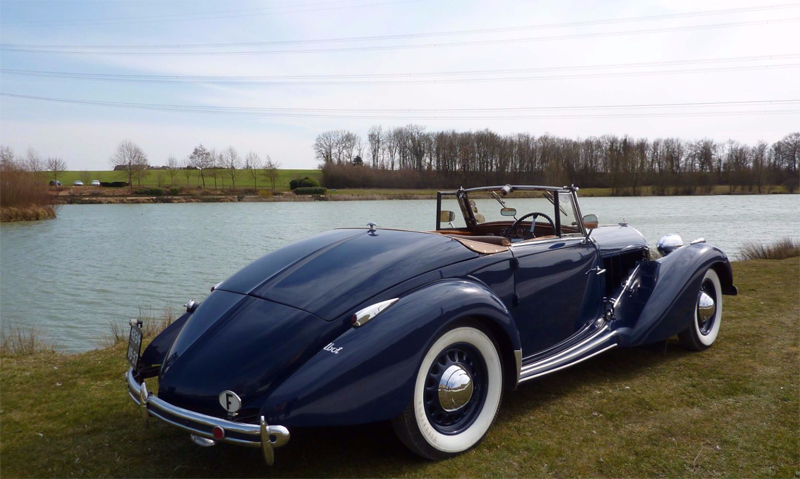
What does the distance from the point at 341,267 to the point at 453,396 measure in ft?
3.16

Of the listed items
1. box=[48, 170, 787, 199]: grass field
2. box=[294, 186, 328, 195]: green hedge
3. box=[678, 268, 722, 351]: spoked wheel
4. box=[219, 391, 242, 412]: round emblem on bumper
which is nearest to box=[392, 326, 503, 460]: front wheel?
box=[219, 391, 242, 412]: round emblem on bumper

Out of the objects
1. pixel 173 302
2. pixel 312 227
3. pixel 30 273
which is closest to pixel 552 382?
pixel 173 302

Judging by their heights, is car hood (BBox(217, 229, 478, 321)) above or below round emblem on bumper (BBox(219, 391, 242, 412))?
above

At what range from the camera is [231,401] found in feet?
8.02

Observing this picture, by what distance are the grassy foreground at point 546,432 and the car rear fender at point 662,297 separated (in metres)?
0.33

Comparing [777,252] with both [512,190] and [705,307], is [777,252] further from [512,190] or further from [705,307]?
[512,190]

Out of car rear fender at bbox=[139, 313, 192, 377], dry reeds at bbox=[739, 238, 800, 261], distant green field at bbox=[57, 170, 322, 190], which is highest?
distant green field at bbox=[57, 170, 322, 190]

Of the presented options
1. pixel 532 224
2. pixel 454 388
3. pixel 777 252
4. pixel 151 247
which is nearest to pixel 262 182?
pixel 151 247

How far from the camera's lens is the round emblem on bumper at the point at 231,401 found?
2436 millimetres

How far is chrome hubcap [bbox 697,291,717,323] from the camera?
16.0ft

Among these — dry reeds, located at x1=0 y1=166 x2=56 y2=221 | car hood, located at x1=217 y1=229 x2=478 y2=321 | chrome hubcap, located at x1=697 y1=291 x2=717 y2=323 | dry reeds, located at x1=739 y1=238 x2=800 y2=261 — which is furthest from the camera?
dry reeds, located at x1=0 y1=166 x2=56 y2=221

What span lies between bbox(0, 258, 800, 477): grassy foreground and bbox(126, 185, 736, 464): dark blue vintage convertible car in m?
0.31

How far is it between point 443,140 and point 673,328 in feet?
113

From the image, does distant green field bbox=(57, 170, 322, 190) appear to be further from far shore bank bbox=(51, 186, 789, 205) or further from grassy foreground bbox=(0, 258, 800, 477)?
grassy foreground bbox=(0, 258, 800, 477)
